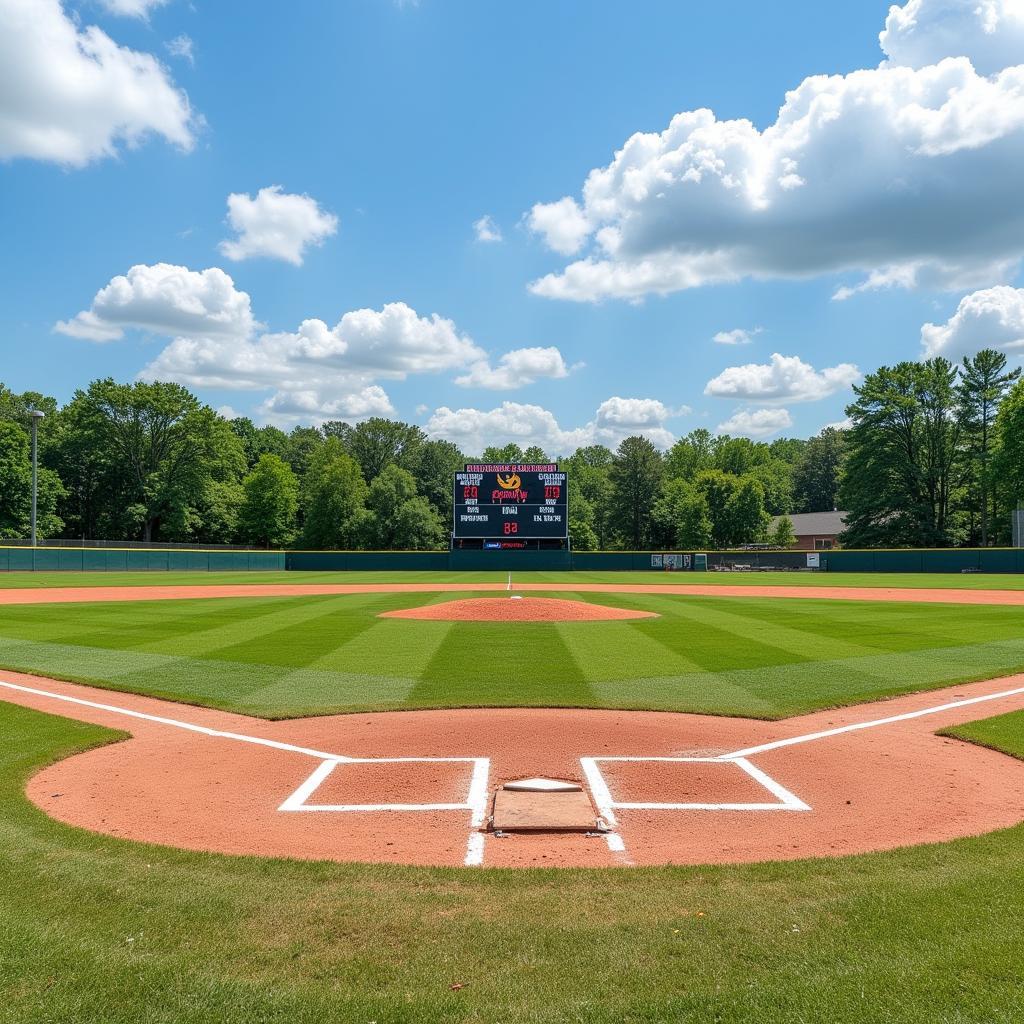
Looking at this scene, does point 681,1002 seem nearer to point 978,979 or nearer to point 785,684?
point 978,979

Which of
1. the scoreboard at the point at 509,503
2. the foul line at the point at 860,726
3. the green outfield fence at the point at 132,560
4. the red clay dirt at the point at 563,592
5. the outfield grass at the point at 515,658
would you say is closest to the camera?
the foul line at the point at 860,726

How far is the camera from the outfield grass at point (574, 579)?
42.1 metres

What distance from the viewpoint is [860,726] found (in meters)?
9.80

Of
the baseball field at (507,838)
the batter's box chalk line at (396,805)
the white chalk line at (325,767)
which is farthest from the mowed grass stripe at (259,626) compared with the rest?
the batter's box chalk line at (396,805)

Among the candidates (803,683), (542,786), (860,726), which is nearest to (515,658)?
(803,683)

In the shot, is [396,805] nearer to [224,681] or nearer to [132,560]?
[224,681]

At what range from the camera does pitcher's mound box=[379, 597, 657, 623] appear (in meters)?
20.8

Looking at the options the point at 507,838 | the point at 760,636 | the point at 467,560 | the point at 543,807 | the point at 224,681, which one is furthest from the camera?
the point at 467,560

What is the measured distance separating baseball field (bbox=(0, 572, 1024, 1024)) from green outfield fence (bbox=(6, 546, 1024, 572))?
4266 centimetres

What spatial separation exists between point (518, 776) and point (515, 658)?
6.97m

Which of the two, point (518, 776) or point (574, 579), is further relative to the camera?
point (574, 579)

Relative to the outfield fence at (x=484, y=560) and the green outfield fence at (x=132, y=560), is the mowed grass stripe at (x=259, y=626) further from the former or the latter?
the green outfield fence at (x=132, y=560)

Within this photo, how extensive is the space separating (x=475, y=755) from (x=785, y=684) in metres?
6.10

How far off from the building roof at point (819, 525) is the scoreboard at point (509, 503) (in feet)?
147
